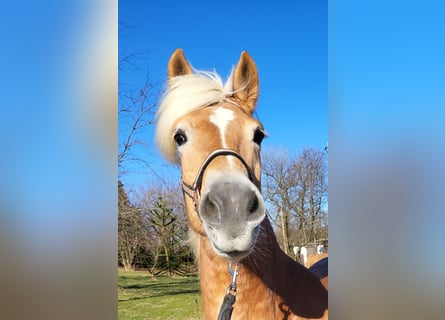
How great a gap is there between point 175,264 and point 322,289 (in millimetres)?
609

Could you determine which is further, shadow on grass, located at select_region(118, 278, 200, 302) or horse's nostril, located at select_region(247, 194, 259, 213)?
shadow on grass, located at select_region(118, 278, 200, 302)

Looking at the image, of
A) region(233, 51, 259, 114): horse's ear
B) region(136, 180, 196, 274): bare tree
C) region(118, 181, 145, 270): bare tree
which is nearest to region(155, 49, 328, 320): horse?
region(233, 51, 259, 114): horse's ear

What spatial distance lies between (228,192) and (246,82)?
490 millimetres

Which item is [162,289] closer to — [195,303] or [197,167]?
[195,303]

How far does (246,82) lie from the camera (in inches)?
50.4

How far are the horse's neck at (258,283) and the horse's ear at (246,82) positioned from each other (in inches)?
17.7

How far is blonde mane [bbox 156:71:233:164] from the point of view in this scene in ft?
3.88

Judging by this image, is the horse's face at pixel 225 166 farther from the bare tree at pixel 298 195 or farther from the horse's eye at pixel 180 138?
the bare tree at pixel 298 195

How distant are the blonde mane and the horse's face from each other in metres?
0.02

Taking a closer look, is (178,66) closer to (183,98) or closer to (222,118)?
(183,98)

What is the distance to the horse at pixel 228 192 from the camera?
0.99 meters

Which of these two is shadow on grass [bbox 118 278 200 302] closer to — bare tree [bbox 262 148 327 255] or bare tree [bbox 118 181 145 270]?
bare tree [bbox 118 181 145 270]
